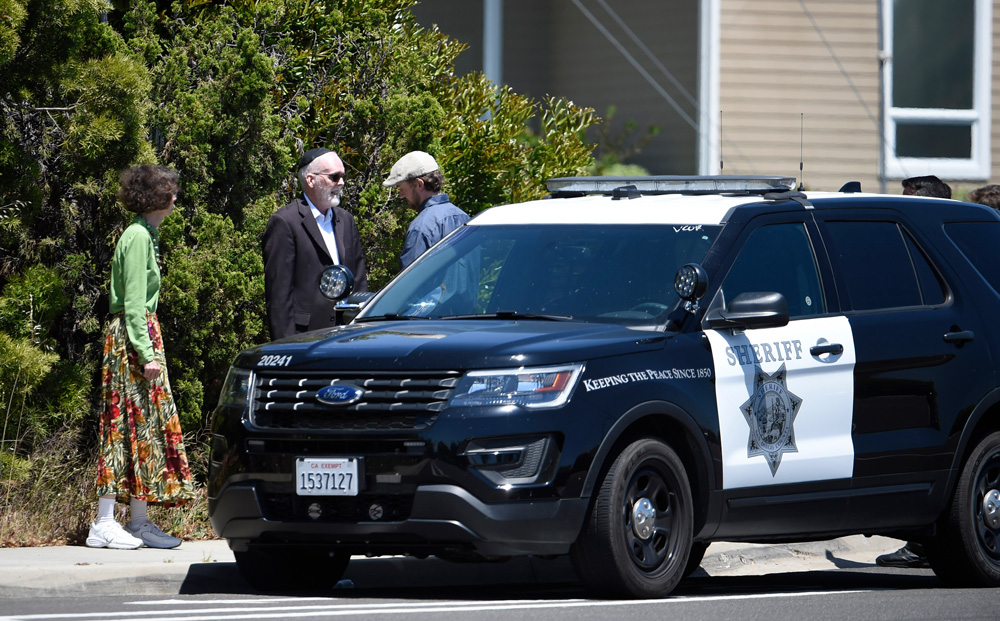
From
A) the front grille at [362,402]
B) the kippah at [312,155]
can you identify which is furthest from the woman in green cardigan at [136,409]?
the front grille at [362,402]

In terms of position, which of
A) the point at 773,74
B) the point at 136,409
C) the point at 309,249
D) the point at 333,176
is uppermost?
the point at 773,74

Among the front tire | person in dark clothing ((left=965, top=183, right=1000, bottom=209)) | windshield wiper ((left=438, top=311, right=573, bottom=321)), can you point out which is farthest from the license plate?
person in dark clothing ((left=965, top=183, right=1000, bottom=209))

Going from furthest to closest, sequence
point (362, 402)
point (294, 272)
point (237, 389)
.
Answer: point (294, 272) → point (237, 389) → point (362, 402)

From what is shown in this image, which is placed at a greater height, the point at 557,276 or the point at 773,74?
the point at 773,74

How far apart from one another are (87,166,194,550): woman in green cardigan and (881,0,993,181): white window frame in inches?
448

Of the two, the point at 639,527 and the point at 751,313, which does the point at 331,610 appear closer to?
the point at 639,527

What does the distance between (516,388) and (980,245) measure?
3.57 metres

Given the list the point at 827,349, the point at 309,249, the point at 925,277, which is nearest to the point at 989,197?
the point at 925,277

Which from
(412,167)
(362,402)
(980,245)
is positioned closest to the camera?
(362,402)

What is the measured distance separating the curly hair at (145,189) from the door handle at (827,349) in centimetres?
348

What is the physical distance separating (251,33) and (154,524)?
3.24 metres

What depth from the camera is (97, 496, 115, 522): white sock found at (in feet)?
29.8

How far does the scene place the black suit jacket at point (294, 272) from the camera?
9812 mm

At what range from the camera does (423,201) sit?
10617mm
